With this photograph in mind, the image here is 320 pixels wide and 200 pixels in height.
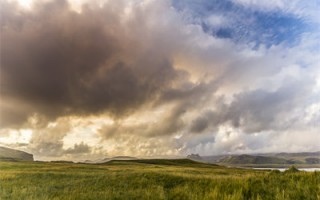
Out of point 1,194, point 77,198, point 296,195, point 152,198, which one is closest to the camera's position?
point 296,195

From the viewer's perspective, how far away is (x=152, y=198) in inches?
427

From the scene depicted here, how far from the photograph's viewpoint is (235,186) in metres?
13.3

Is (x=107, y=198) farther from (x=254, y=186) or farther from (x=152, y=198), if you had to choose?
(x=254, y=186)

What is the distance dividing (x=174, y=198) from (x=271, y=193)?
13.1 feet

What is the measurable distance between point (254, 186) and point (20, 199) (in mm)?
11041

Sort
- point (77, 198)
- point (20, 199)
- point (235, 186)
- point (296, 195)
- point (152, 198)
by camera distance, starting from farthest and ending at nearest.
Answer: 1. point (235, 186)
2. point (20, 199)
3. point (77, 198)
4. point (152, 198)
5. point (296, 195)

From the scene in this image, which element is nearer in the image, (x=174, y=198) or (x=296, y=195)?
(x=296, y=195)

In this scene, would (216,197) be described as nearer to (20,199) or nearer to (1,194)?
(20,199)

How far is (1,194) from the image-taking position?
14.2 metres

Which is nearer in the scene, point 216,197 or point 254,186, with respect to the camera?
point 216,197

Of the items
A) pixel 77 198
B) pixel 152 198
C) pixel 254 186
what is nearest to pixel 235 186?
pixel 254 186

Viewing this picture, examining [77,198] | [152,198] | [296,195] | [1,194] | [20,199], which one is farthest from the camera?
[1,194]

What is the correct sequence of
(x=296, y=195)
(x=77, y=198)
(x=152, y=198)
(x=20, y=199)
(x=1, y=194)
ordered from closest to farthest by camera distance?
1. (x=296, y=195)
2. (x=152, y=198)
3. (x=77, y=198)
4. (x=20, y=199)
5. (x=1, y=194)

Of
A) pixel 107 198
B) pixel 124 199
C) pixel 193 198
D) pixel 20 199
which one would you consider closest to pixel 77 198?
pixel 107 198
